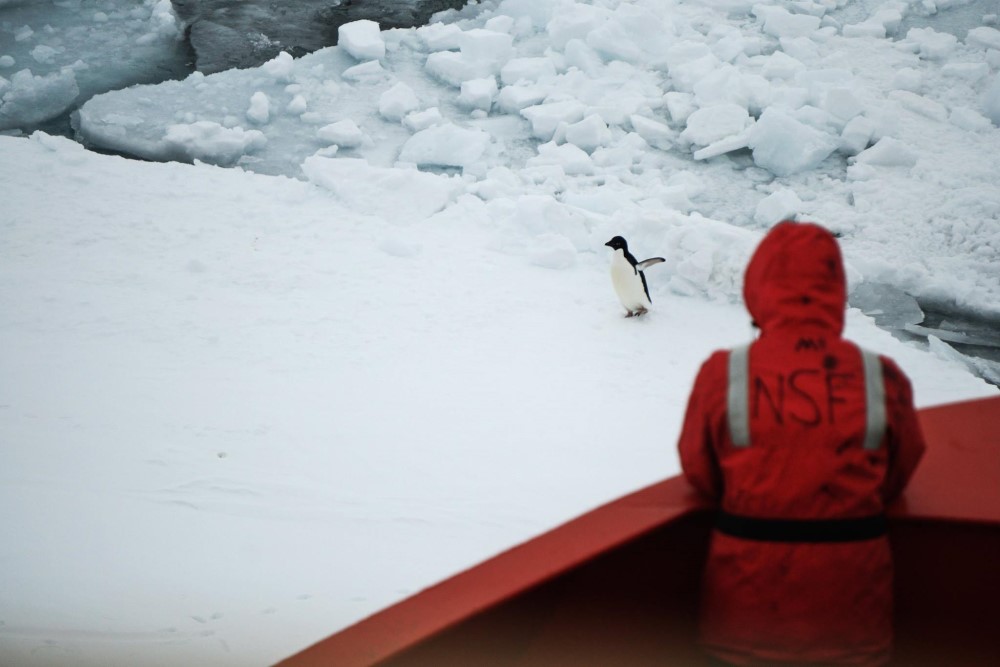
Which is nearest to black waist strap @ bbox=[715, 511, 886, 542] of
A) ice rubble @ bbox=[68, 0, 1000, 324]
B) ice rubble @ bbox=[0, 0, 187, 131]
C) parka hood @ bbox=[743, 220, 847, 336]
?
parka hood @ bbox=[743, 220, 847, 336]

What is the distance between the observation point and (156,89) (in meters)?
7.00

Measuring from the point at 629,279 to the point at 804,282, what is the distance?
9.16ft

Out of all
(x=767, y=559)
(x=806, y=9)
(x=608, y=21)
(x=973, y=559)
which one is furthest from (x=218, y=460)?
(x=806, y=9)

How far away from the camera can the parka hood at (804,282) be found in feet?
4.34

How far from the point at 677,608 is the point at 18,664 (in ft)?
5.17

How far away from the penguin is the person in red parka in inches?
108

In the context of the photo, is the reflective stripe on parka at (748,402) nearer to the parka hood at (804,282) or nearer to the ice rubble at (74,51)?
the parka hood at (804,282)

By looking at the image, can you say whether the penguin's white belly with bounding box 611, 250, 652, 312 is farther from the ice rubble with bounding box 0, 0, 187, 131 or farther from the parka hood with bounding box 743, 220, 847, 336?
the ice rubble with bounding box 0, 0, 187, 131

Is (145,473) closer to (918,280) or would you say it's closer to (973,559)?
(973,559)

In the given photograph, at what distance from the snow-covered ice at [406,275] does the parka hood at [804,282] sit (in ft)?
4.83

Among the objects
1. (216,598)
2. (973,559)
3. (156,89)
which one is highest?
(973,559)

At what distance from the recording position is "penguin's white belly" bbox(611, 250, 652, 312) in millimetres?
4094

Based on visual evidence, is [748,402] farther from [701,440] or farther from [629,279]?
[629,279]

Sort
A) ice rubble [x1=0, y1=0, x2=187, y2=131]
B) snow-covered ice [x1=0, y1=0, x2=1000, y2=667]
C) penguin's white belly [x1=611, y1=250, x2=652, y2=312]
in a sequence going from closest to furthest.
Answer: snow-covered ice [x1=0, y1=0, x2=1000, y2=667] → penguin's white belly [x1=611, y1=250, x2=652, y2=312] → ice rubble [x1=0, y1=0, x2=187, y2=131]
